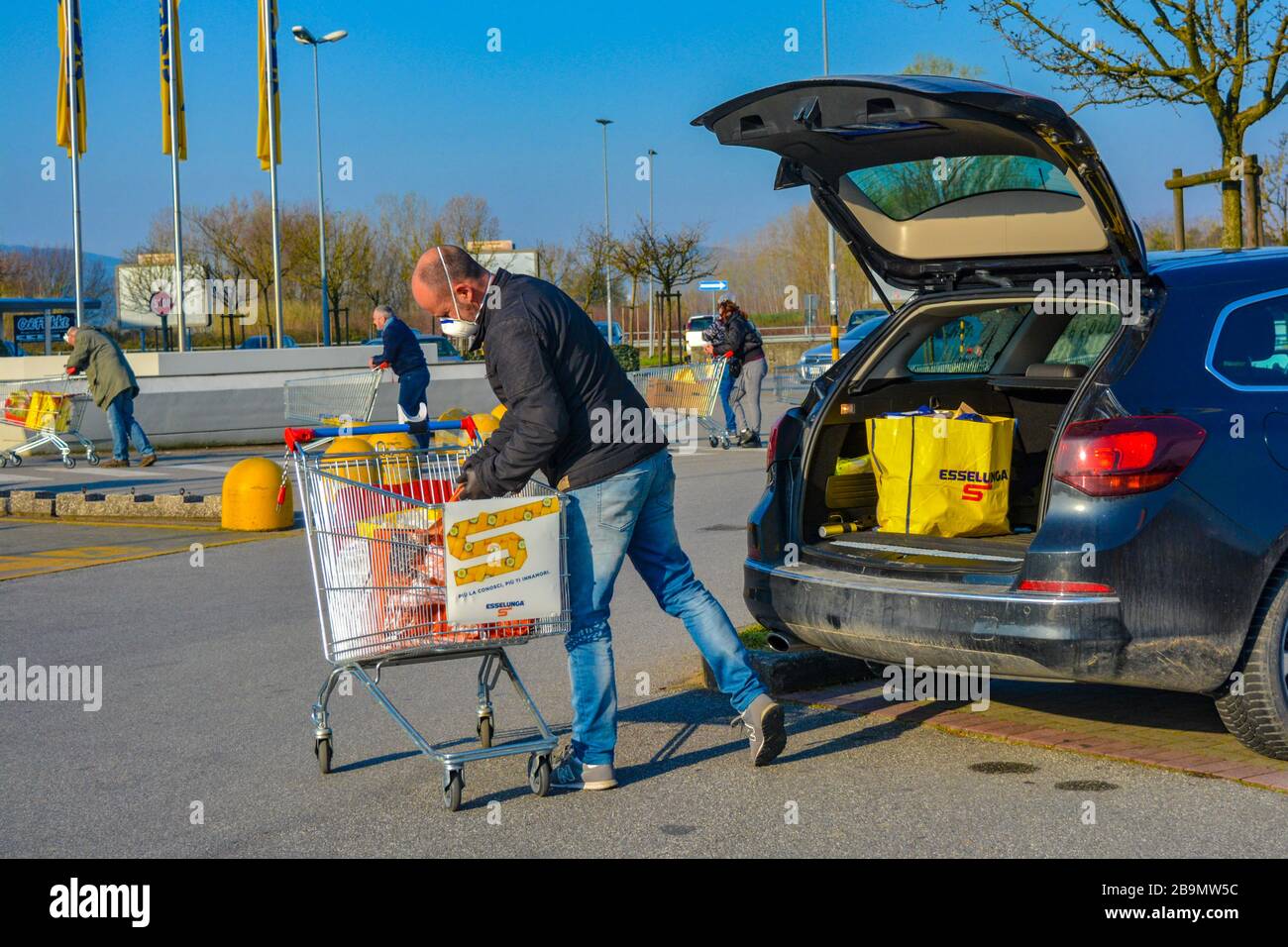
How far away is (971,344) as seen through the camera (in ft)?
22.6

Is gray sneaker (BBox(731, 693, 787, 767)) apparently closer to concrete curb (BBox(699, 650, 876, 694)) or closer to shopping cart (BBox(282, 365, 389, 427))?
concrete curb (BBox(699, 650, 876, 694))

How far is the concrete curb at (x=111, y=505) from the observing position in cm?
1393

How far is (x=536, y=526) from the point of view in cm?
518

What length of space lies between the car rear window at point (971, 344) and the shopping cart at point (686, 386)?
43.8 ft

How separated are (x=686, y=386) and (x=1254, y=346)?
15.4 m

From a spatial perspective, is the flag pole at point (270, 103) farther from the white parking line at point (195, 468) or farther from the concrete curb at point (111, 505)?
the concrete curb at point (111, 505)

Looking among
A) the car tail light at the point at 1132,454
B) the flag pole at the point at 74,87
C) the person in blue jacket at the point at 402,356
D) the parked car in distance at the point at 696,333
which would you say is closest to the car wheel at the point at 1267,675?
the car tail light at the point at 1132,454

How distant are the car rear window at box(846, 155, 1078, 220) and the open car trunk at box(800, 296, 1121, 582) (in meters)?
0.42

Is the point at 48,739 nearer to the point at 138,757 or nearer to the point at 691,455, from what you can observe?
the point at 138,757

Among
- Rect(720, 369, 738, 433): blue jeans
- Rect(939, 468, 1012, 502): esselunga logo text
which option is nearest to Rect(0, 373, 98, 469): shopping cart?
Rect(720, 369, 738, 433): blue jeans

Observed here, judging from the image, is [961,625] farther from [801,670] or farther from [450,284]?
[450,284]

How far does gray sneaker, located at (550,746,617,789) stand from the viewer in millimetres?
5332
